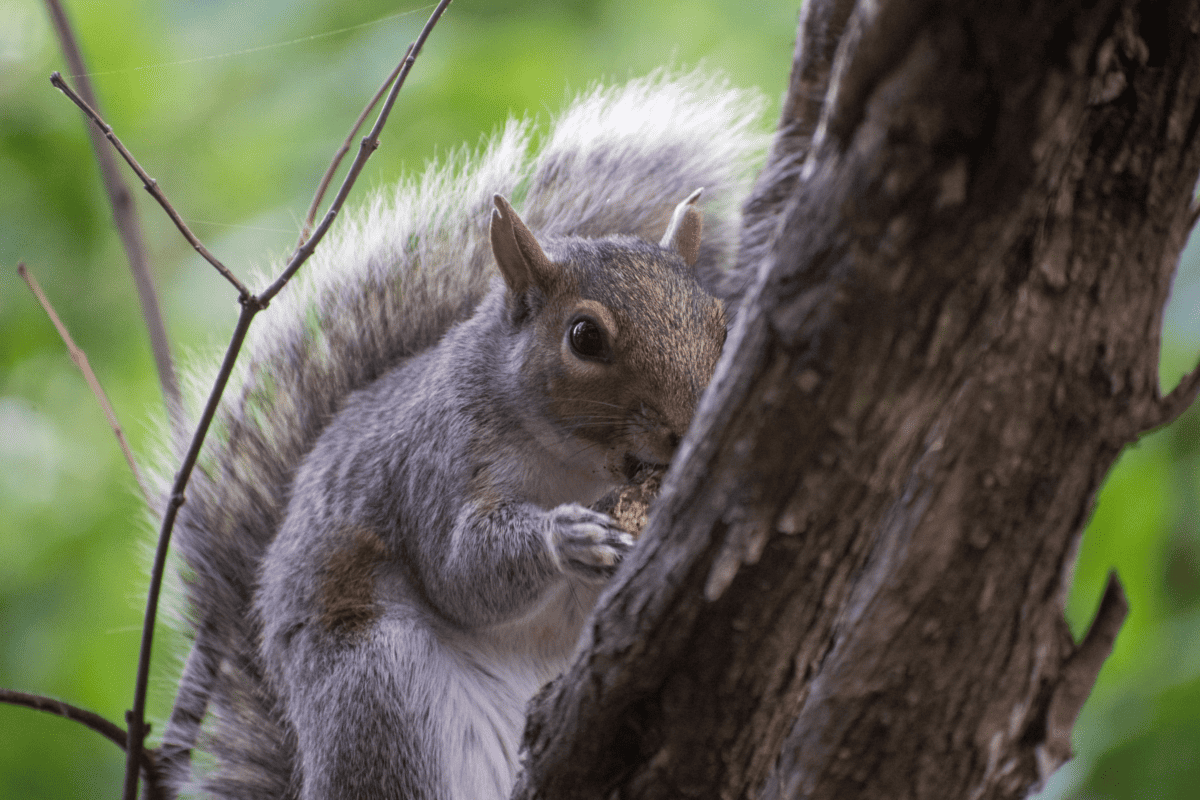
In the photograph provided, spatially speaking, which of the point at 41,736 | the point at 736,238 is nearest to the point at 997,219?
the point at 736,238

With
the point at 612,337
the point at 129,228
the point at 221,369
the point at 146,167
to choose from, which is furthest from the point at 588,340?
the point at 146,167

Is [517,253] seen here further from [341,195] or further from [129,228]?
[129,228]

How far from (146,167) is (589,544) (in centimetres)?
187

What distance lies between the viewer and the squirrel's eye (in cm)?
127

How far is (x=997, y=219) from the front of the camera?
2.12 ft

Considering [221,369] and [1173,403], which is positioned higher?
[221,369]

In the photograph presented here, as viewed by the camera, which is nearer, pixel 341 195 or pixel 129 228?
pixel 341 195

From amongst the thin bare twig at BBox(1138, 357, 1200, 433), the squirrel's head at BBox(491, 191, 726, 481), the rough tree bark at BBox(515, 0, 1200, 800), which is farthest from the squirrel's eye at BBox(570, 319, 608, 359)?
the thin bare twig at BBox(1138, 357, 1200, 433)

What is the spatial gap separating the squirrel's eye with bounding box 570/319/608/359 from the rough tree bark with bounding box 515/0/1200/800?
48 cm

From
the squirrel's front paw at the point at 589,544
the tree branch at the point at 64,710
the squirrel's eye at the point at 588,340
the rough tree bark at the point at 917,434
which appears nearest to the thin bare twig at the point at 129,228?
the tree branch at the point at 64,710

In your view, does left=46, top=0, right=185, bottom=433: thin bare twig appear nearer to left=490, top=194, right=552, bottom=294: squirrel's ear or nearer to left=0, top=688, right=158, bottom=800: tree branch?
left=0, top=688, right=158, bottom=800: tree branch

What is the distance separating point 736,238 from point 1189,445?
90 cm

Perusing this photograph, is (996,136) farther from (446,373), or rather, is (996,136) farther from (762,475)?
(446,373)

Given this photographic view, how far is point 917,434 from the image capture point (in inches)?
28.4
